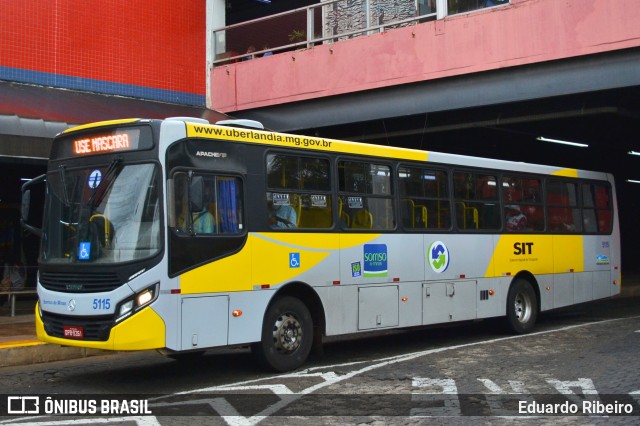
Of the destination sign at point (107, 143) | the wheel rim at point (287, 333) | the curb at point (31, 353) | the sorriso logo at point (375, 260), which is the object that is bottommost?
the curb at point (31, 353)

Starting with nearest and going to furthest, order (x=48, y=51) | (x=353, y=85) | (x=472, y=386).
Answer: (x=472, y=386) → (x=48, y=51) → (x=353, y=85)

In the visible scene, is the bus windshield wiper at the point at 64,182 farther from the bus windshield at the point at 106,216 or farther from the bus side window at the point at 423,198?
the bus side window at the point at 423,198

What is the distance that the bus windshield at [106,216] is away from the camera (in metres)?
8.78

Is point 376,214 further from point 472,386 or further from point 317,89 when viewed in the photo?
point 317,89

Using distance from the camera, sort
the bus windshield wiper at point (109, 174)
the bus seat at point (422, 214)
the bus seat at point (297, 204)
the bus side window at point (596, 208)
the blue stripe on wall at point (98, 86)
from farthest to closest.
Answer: the bus side window at point (596, 208) < the blue stripe on wall at point (98, 86) < the bus seat at point (422, 214) < the bus seat at point (297, 204) < the bus windshield wiper at point (109, 174)

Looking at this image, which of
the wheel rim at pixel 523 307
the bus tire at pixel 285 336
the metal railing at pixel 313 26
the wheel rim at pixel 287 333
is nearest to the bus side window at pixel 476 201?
the wheel rim at pixel 523 307

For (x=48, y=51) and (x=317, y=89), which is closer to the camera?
(x=48, y=51)

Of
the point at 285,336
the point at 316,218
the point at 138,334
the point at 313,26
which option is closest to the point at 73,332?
the point at 138,334

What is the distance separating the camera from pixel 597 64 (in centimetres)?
1478

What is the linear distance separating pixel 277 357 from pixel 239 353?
2.47 metres

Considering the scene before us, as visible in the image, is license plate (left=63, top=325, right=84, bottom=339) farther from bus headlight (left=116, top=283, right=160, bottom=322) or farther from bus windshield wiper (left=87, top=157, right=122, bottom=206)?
bus windshield wiper (left=87, top=157, right=122, bottom=206)

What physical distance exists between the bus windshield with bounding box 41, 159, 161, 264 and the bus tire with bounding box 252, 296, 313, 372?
2.06 m

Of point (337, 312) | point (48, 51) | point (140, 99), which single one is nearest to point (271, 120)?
point (140, 99)

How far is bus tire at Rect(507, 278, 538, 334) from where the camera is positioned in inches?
555
